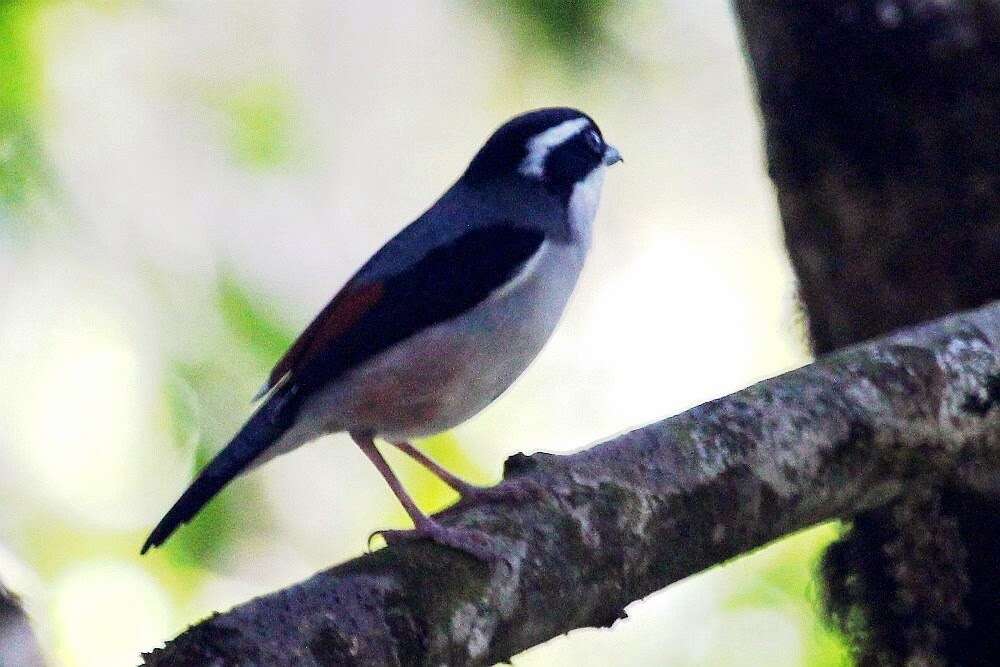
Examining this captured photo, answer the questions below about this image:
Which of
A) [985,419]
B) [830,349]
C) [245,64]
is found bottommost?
[830,349]

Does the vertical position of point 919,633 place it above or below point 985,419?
below

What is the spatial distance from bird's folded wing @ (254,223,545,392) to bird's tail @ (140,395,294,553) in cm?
12

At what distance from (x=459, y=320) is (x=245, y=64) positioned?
2.99 metres

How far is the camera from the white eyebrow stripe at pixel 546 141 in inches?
167

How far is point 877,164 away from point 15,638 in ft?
10.4

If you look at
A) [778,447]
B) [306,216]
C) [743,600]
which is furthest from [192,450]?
[778,447]

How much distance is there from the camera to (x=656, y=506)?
2.76 meters

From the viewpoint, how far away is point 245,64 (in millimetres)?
6055

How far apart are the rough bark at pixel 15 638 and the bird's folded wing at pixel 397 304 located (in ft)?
4.80

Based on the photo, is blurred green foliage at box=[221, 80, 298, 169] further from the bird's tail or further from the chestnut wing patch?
the bird's tail

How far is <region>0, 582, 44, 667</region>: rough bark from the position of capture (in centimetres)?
206

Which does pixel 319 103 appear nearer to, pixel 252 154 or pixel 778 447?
pixel 252 154

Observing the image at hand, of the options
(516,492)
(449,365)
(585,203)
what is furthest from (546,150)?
(516,492)

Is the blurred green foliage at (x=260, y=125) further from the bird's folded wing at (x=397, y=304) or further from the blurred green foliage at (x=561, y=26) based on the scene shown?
the bird's folded wing at (x=397, y=304)
